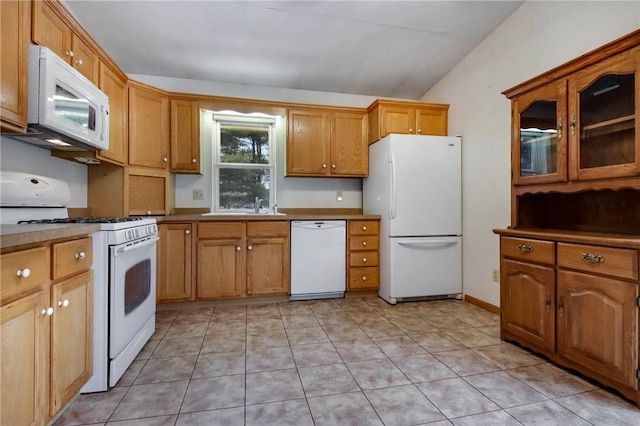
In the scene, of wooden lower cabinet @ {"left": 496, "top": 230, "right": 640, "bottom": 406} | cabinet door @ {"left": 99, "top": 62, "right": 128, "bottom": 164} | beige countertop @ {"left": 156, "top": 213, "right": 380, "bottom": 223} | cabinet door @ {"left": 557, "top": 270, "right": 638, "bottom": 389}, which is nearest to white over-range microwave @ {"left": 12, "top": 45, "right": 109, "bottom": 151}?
cabinet door @ {"left": 99, "top": 62, "right": 128, "bottom": 164}

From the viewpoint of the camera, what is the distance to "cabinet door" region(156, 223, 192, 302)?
2.96 meters

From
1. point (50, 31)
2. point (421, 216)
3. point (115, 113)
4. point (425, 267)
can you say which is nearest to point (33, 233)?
point (50, 31)

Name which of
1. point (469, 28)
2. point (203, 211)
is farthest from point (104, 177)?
point (469, 28)

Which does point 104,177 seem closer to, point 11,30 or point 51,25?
point 51,25

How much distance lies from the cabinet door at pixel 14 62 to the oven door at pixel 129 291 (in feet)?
2.49

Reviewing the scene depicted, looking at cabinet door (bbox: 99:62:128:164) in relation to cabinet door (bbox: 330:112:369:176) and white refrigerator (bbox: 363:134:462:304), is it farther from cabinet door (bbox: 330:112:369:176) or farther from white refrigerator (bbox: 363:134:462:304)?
white refrigerator (bbox: 363:134:462:304)

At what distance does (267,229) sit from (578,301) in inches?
98.6

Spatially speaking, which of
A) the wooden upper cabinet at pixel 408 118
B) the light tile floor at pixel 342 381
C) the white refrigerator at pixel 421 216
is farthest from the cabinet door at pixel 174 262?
the wooden upper cabinet at pixel 408 118

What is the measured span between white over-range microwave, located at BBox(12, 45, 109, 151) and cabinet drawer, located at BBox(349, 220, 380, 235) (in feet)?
7.68

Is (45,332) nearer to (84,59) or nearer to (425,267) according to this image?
(84,59)

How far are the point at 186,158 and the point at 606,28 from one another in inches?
141

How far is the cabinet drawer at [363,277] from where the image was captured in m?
3.40

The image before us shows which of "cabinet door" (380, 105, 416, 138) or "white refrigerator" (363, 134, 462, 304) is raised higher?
"cabinet door" (380, 105, 416, 138)

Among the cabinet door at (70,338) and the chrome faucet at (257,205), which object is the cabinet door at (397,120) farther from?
the cabinet door at (70,338)
